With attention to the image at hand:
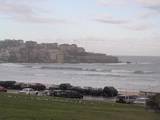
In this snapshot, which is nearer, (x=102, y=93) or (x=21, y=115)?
(x=21, y=115)

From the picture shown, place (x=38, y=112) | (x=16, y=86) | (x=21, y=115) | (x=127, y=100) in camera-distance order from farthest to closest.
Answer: (x=16, y=86) < (x=127, y=100) < (x=38, y=112) < (x=21, y=115)

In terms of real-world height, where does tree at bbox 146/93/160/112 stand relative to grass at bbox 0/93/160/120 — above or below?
above

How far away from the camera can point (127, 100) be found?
150 ft

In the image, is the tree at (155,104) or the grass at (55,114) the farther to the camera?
the tree at (155,104)

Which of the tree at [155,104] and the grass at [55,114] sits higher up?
the tree at [155,104]

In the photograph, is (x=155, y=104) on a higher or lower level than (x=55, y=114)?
higher

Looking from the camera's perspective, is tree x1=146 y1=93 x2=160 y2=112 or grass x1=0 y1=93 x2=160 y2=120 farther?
tree x1=146 y1=93 x2=160 y2=112

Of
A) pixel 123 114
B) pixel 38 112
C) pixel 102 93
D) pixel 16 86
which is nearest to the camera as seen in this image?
pixel 38 112

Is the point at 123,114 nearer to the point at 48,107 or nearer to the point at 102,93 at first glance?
the point at 48,107

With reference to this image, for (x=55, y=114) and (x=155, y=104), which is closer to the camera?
(x=55, y=114)

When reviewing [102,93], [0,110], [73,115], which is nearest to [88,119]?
[73,115]

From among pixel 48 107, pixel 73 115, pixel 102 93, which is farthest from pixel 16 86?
pixel 73 115

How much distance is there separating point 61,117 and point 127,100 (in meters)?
21.4

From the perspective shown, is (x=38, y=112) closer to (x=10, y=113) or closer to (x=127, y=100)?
(x=10, y=113)
